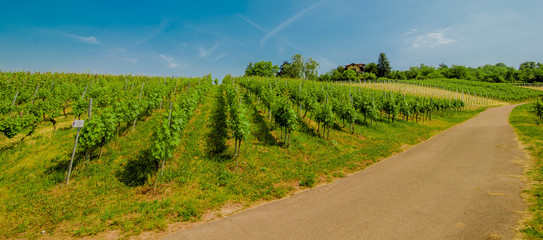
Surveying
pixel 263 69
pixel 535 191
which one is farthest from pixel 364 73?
pixel 535 191

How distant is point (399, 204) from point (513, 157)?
35.2 feet

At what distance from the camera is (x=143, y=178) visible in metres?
8.92

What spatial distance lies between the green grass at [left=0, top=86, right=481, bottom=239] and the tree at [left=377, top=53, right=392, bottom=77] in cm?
8955

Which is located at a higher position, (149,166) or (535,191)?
(149,166)

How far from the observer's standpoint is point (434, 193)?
7930 mm

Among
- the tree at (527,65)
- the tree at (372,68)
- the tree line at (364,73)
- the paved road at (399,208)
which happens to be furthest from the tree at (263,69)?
the tree at (527,65)

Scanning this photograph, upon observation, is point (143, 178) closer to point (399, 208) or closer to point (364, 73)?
point (399, 208)

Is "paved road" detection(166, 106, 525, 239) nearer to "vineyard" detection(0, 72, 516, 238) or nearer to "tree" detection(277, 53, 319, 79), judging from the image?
"vineyard" detection(0, 72, 516, 238)

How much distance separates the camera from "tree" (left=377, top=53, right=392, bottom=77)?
9038cm

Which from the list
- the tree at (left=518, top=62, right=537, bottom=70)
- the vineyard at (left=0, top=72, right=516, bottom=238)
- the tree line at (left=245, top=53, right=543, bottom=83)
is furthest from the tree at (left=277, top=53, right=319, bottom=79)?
the tree at (left=518, top=62, right=537, bottom=70)

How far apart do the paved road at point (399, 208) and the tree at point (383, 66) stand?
9079cm

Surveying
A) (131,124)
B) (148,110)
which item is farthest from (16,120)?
(148,110)

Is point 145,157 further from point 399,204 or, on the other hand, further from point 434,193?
point 434,193

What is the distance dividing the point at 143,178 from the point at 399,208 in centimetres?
1025
